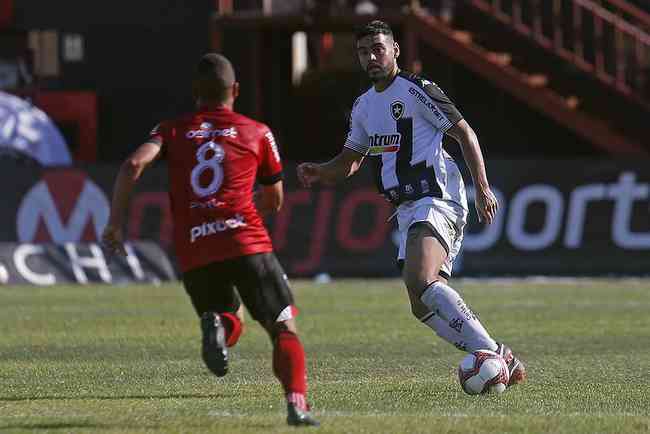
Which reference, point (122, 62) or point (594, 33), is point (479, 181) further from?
point (122, 62)

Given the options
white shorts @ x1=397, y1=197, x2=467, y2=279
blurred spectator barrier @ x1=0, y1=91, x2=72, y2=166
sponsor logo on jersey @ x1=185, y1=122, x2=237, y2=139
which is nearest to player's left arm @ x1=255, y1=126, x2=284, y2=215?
sponsor logo on jersey @ x1=185, y1=122, x2=237, y2=139

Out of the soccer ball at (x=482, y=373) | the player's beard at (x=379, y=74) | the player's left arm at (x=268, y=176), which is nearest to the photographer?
the player's left arm at (x=268, y=176)

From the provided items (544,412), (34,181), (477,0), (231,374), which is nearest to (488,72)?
(477,0)

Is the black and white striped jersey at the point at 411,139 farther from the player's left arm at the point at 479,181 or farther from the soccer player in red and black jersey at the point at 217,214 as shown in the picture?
the soccer player in red and black jersey at the point at 217,214

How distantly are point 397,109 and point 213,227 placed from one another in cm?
217

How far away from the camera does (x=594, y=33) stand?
2514 centimetres

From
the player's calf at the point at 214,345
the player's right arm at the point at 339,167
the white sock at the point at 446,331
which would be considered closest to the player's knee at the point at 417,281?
the white sock at the point at 446,331

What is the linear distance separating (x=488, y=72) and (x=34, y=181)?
7.48m

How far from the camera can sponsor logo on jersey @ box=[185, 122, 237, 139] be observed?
25.1ft

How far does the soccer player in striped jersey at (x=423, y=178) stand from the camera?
910cm

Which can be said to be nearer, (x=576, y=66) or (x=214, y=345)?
(x=214, y=345)

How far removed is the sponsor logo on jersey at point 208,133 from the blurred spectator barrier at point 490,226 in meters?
13.7

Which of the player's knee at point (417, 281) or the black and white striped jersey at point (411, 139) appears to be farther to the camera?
the black and white striped jersey at point (411, 139)

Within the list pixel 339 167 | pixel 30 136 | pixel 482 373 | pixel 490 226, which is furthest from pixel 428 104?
pixel 30 136
